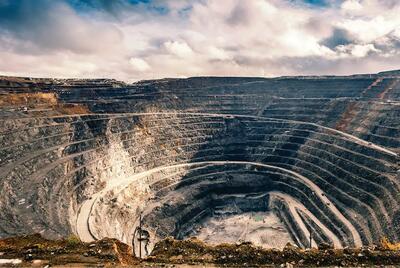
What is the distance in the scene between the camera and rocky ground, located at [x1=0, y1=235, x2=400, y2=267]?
956 inches

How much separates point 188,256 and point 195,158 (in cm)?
6529

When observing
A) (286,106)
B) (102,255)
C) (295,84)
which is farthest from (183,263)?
(295,84)

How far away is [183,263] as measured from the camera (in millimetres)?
24812

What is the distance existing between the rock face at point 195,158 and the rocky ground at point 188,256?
45.2 ft

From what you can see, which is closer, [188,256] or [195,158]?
[188,256]

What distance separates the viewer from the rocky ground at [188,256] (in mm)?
24281

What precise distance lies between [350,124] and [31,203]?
73474mm

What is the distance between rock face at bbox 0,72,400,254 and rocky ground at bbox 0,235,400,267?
45.2ft

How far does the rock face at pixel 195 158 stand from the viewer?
175ft

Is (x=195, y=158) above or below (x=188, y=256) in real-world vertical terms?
below

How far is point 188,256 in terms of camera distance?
1014 inches

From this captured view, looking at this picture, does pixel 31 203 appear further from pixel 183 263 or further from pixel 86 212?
pixel 183 263

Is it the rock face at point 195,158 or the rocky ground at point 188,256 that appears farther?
the rock face at point 195,158

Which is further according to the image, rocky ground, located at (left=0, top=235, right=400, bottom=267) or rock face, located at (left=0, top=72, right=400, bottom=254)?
rock face, located at (left=0, top=72, right=400, bottom=254)
